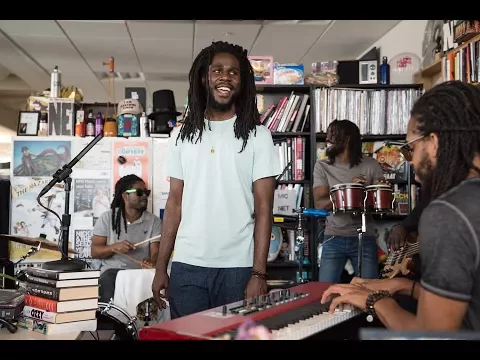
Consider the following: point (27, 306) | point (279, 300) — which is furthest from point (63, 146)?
point (279, 300)

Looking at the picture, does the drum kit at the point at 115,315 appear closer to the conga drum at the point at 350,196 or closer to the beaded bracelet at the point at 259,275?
the beaded bracelet at the point at 259,275

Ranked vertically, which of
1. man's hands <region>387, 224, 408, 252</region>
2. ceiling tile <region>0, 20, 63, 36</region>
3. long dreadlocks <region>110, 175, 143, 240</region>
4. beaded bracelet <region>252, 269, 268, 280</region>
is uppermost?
ceiling tile <region>0, 20, 63, 36</region>

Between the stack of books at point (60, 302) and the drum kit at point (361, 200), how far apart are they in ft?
5.35

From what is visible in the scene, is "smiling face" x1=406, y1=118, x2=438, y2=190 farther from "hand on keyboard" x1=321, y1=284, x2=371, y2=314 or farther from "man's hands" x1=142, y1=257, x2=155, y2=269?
"man's hands" x1=142, y1=257, x2=155, y2=269

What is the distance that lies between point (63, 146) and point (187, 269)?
2532 millimetres

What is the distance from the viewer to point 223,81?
171 cm

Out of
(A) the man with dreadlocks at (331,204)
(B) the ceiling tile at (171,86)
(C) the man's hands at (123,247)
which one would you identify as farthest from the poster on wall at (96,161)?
(B) the ceiling tile at (171,86)

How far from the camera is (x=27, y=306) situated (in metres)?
1.63

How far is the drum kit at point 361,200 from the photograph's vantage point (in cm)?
289

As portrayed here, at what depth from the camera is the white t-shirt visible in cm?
163

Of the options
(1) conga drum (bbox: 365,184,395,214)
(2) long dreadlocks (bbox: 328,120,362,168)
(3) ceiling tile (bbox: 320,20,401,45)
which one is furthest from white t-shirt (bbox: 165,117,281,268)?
(3) ceiling tile (bbox: 320,20,401,45)

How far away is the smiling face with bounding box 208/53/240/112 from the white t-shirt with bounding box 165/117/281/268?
0.31 feet

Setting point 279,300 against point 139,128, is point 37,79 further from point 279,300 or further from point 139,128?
point 279,300

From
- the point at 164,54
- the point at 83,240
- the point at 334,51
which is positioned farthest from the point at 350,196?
the point at 164,54
